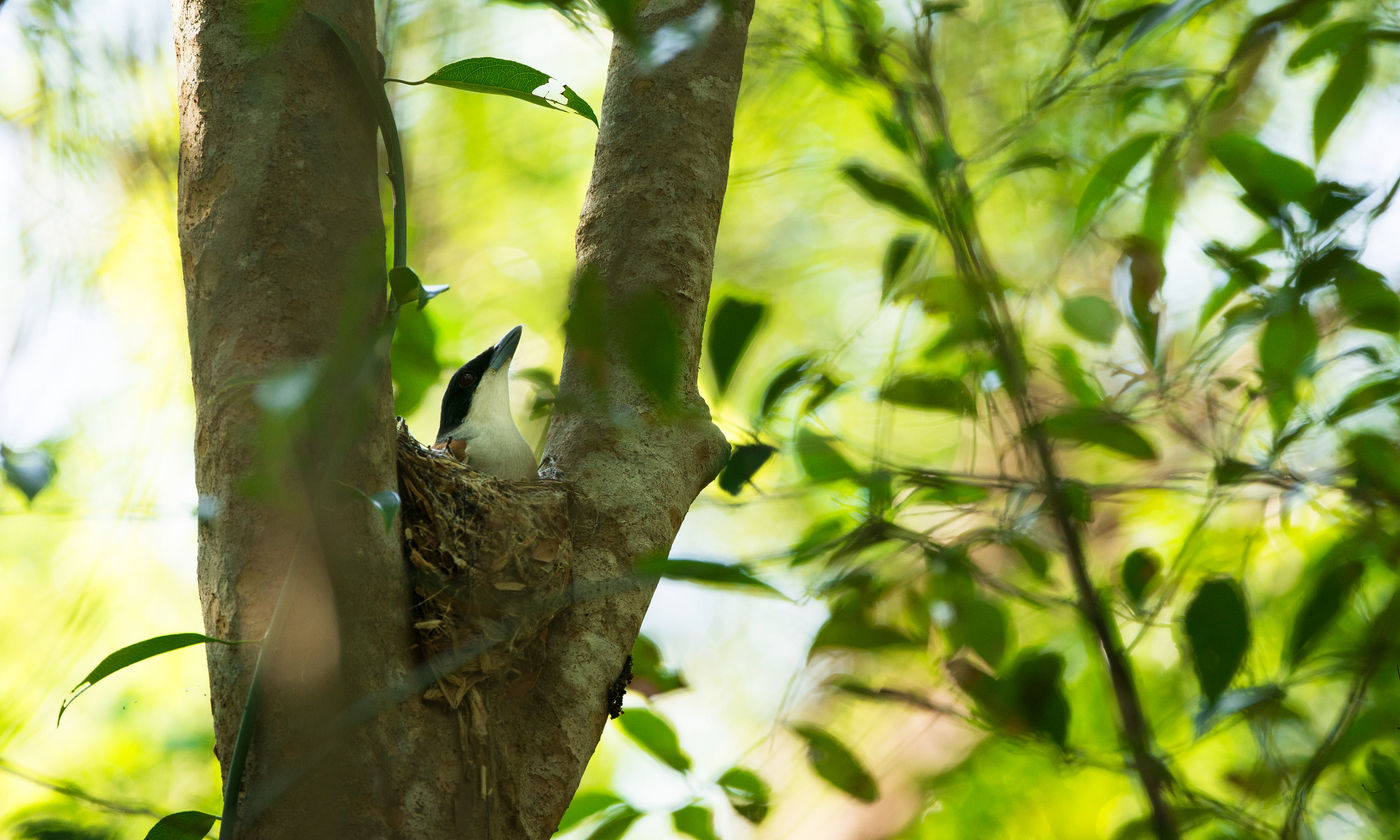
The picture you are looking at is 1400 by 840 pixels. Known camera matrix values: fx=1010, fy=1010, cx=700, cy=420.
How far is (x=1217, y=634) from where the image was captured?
3.34 ft

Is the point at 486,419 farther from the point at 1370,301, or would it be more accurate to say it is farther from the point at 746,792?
the point at 1370,301

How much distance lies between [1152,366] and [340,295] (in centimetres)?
107

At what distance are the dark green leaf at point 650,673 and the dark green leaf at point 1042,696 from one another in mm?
807

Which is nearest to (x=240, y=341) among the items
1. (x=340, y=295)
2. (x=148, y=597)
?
(x=340, y=295)

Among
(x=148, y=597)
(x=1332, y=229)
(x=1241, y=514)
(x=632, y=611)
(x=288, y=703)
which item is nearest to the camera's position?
(x=1332, y=229)

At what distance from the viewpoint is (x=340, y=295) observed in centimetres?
138

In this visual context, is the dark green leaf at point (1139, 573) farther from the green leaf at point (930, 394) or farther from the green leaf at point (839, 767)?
the green leaf at point (839, 767)

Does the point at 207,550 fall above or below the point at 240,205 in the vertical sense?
below

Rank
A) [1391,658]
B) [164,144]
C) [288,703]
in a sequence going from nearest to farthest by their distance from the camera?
[1391,658]
[288,703]
[164,144]

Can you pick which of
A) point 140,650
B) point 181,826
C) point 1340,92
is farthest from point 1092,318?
point 181,826

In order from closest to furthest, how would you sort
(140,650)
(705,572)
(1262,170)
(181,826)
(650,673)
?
(705,572), (140,650), (1262,170), (181,826), (650,673)

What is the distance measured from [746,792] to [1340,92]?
125cm

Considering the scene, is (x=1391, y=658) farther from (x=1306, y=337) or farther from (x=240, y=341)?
(x=240, y=341)

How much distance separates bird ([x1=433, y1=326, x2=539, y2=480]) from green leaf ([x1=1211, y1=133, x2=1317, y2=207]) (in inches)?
93.2
